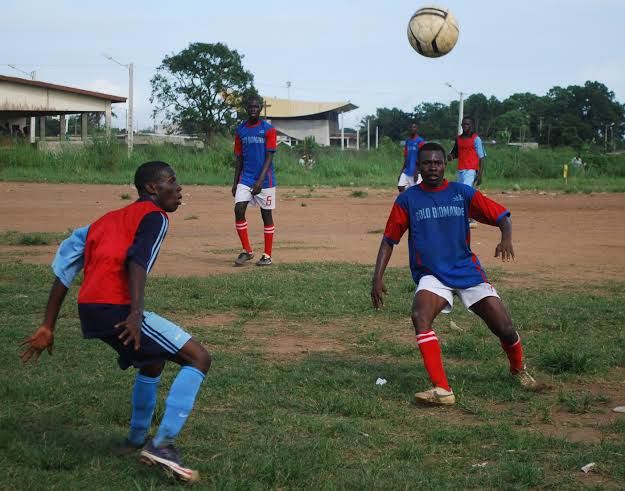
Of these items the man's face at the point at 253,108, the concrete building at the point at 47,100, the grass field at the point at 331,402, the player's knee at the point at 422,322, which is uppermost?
the concrete building at the point at 47,100

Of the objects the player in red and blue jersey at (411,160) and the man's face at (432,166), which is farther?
the player in red and blue jersey at (411,160)

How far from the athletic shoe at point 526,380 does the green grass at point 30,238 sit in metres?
8.47

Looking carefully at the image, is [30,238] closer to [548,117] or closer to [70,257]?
[70,257]

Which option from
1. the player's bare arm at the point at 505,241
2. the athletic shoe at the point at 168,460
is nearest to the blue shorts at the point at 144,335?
the athletic shoe at the point at 168,460

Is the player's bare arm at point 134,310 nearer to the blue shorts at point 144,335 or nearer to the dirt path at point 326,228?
the blue shorts at point 144,335

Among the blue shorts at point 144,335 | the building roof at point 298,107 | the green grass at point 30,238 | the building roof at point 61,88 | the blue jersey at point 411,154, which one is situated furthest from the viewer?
the building roof at point 298,107

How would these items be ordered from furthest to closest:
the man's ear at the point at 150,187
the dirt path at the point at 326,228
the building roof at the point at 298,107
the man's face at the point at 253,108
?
the building roof at the point at 298,107, the dirt path at the point at 326,228, the man's face at the point at 253,108, the man's ear at the point at 150,187

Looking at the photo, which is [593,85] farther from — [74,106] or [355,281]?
[355,281]

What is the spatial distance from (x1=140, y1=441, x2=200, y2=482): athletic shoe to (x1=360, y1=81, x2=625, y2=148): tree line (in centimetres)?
6590

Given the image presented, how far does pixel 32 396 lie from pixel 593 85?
249ft

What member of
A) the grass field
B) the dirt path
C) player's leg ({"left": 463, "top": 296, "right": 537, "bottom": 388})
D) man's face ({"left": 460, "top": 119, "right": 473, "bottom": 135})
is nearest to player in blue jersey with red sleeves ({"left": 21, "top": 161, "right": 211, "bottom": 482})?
the grass field

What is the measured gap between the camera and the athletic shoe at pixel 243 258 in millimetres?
11250

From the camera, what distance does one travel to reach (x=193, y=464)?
14.6ft

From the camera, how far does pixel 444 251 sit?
233 inches
